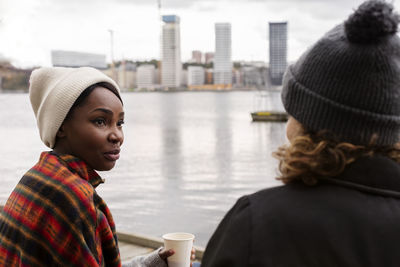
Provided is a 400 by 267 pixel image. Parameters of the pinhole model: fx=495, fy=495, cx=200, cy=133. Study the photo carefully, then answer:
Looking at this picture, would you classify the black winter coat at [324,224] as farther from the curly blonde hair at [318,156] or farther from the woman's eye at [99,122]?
the woman's eye at [99,122]

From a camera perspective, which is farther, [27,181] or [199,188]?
[199,188]

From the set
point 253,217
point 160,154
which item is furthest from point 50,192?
point 160,154

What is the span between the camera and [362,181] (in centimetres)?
124

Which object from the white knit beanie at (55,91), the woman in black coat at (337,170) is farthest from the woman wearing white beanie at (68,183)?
the woman in black coat at (337,170)

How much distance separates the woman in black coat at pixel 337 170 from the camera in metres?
1.17

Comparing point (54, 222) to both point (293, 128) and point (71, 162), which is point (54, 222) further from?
point (293, 128)

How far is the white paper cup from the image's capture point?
6.70 feet

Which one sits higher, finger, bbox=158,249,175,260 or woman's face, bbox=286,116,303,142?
woman's face, bbox=286,116,303,142

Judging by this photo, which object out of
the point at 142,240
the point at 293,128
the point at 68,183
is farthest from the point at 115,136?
the point at 142,240

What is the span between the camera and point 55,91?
6.67 feet

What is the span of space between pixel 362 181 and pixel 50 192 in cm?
113

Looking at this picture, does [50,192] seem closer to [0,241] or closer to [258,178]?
[0,241]

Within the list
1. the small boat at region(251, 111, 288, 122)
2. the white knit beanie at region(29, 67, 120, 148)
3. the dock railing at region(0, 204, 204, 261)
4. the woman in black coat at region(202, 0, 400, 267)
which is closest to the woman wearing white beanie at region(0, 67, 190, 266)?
the white knit beanie at region(29, 67, 120, 148)

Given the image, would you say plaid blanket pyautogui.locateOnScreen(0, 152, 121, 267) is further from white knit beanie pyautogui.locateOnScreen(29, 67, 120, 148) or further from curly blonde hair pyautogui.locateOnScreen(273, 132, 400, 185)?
curly blonde hair pyautogui.locateOnScreen(273, 132, 400, 185)
